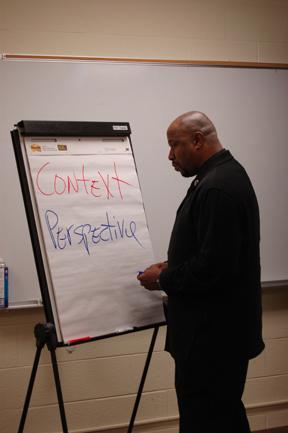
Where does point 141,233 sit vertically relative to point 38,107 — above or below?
below

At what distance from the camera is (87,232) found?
1.89 metres

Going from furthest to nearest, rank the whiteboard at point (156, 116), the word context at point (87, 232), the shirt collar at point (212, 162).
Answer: the whiteboard at point (156, 116), the word context at point (87, 232), the shirt collar at point (212, 162)

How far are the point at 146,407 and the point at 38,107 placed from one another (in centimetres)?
160

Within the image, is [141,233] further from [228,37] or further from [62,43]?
[228,37]

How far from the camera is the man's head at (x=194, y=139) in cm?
176

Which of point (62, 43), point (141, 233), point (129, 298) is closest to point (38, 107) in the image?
point (62, 43)

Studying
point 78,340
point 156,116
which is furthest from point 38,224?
point 156,116

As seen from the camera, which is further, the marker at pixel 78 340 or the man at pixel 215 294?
the marker at pixel 78 340

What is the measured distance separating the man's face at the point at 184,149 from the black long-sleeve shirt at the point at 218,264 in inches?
2.4

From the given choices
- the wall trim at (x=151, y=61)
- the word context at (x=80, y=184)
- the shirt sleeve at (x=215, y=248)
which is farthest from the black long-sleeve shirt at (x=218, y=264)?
the wall trim at (x=151, y=61)

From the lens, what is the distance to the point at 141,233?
2.02 metres

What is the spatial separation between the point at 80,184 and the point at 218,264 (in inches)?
25.7

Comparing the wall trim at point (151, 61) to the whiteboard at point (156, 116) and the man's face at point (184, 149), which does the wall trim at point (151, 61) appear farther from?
the man's face at point (184, 149)

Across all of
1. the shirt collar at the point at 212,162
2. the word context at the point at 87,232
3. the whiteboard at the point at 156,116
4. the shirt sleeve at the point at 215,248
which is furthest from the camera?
the whiteboard at the point at 156,116
